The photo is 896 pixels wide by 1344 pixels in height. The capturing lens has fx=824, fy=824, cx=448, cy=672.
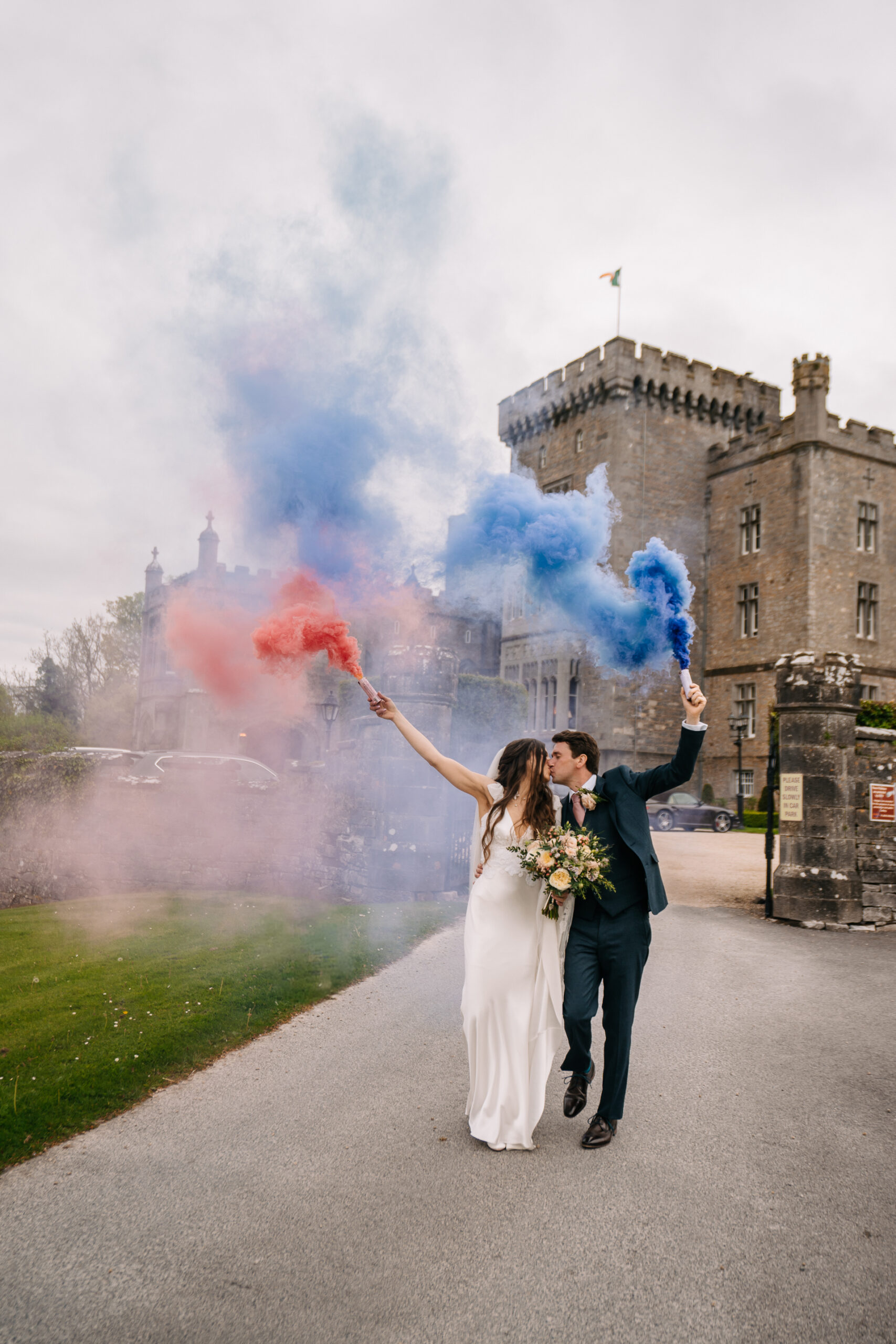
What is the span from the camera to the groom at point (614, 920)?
4480 mm

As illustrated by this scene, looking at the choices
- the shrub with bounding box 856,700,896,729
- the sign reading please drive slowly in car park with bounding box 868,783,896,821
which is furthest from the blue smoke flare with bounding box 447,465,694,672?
the shrub with bounding box 856,700,896,729

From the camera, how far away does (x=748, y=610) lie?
3203 cm

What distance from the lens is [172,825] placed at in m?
12.1

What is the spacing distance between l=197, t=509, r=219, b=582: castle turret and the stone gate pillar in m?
11.2

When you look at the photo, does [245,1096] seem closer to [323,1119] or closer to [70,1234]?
[323,1119]

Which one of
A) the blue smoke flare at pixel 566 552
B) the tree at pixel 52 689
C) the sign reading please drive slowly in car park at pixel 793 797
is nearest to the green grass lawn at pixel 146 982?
the blue smoke flare at pixel 566 552

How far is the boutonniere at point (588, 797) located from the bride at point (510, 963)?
16 centimetres

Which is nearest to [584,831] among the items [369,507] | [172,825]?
[369,507]

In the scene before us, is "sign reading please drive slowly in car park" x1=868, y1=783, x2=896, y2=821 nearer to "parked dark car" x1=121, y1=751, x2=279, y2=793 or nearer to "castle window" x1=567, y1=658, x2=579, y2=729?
"parked dark car" x1=121, y1=751, x2=279, y2=793

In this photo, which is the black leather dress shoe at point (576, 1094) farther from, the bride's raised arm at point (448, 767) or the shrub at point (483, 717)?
the shrub at point (483, 717)

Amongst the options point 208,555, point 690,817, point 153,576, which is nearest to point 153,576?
point 153,576

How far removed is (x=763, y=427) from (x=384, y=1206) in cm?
3268

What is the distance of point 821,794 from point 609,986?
288 inches

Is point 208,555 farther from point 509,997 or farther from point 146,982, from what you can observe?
point 509,997
